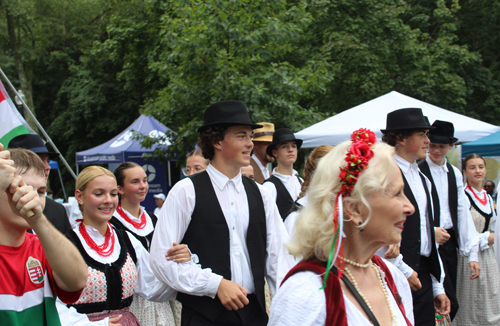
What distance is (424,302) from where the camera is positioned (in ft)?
13.0

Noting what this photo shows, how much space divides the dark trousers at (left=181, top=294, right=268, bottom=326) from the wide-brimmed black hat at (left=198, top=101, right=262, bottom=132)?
110cm

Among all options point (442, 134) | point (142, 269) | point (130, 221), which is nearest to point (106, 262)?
point (142, 269)

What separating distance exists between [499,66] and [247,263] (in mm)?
19173

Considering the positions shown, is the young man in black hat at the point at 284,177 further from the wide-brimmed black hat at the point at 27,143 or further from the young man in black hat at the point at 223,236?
the wide-brimmed black hat at the point at 27,143

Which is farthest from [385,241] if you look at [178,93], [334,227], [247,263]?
[178,93]

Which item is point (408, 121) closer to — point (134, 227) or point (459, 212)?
point (459, 212)

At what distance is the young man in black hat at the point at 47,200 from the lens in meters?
4.06

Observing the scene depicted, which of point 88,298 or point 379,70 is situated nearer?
point 88,298

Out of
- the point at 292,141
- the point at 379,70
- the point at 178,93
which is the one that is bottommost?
the point at 292,141

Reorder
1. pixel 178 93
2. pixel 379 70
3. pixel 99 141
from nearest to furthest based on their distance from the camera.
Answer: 1. pixel 178 93
2. pixel 379 70
3. pixel 99 141

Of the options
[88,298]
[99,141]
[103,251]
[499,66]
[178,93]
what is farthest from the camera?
[99,141]

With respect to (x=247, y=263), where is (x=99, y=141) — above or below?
above

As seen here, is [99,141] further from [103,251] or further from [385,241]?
[385,241]

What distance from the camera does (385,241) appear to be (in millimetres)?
1884
